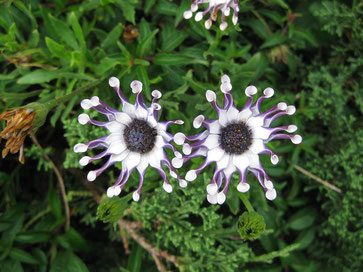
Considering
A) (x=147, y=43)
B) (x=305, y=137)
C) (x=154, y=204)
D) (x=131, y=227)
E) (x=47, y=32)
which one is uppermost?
(x=147, y=43)

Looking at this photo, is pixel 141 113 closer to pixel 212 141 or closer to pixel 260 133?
pixel 212 141

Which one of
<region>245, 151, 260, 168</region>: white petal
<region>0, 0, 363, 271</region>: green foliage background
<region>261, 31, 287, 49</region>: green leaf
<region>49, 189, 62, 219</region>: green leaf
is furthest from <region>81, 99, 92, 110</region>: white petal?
<region>261, 31, 287, 49</region>: green leaf

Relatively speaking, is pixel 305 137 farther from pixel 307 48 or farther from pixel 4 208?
pixel 4 208

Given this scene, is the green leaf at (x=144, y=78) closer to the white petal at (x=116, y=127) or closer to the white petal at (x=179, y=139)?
the white petal at (x=116, y=127)

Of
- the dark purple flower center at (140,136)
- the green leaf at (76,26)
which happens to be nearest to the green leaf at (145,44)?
the green leaf at (76,26)

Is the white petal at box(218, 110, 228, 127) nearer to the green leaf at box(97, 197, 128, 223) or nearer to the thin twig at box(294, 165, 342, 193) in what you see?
the green leaf at box(97, 197, 128, 223)

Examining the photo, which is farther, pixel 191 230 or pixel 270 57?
pixel 270 57

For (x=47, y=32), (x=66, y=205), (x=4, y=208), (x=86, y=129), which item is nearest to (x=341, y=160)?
(x=86, y=129)
